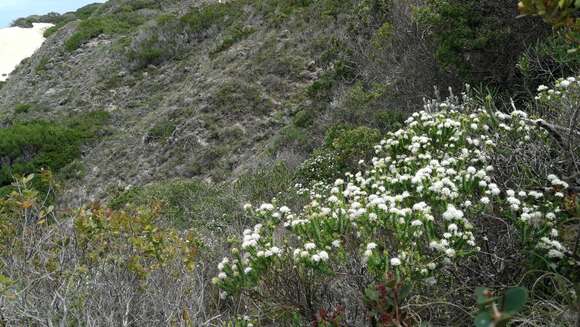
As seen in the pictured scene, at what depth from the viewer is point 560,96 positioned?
4.73 metres

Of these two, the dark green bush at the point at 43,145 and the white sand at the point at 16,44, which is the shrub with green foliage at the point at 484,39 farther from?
the white sand at the point at 16,44

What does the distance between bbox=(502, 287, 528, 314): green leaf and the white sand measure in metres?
36.7

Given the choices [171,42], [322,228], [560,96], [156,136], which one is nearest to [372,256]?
[322,228]

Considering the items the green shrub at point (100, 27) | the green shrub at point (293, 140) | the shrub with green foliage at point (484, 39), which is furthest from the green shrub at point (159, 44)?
the shrub with green foliage at point (484, 39)

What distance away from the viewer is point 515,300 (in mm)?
1026

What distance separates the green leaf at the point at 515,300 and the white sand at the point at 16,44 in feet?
121

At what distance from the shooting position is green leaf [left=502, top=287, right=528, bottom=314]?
1.00 m

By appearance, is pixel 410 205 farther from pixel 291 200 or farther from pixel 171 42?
pixel 171 42

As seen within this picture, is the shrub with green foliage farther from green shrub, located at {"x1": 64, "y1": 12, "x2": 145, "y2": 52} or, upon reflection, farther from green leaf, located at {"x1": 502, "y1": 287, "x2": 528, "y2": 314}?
green shrub, located at {"x1": 64, "y1": 12, "x2": 145, "y2": 52}

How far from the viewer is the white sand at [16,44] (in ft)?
113

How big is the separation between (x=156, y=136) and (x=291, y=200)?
8606 mm

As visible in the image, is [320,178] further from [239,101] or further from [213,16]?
[213,16]

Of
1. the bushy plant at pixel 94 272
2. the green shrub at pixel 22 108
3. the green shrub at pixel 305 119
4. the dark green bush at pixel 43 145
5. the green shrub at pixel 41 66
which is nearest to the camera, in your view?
the bushy plant at pixel 94 272

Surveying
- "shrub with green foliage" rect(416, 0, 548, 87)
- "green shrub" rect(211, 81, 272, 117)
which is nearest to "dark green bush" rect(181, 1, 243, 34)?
"green shrub" rect(211, 81, 272, 117)
